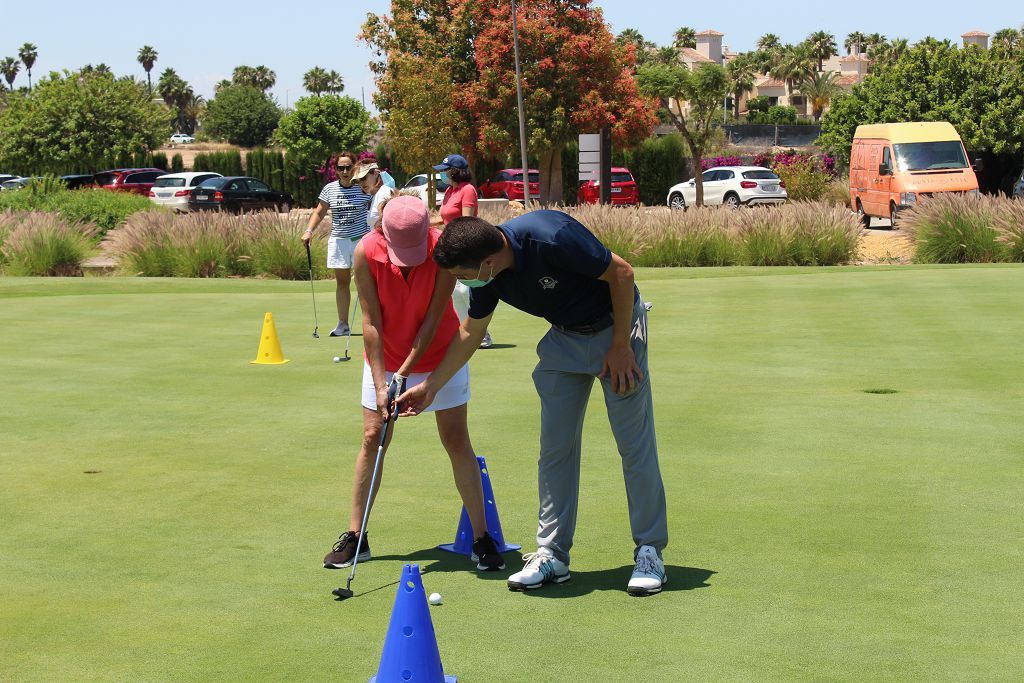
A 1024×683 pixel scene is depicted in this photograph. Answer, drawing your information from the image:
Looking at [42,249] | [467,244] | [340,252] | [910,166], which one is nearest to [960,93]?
[910,166]

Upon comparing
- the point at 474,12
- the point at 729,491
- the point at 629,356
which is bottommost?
the point at 729,491

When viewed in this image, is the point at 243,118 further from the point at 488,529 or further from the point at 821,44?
the point at 488,529

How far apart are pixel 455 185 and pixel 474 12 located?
32.8m

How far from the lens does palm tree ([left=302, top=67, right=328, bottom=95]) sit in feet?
495

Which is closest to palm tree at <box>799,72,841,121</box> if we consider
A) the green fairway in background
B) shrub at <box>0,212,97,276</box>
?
shrub at <box>0,212,97,276</box>

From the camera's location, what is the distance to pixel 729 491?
22.2 feet

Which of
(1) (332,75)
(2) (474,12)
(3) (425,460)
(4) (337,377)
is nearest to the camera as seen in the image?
(3) (425,460)

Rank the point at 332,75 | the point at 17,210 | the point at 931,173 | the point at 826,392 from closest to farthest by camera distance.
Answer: the point at 826,392
the point at 17,210
the point at 931,173
the point at 332,75

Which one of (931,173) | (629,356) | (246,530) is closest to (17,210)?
(931,173)

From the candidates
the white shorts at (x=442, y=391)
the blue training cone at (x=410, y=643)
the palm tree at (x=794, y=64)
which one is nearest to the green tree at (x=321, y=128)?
the white shorts at (x=442, y=391)

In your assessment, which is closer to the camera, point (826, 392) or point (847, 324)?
point (826, 392)

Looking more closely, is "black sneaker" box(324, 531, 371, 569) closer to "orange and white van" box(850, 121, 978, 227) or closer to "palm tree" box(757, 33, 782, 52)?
"orange and white van" box(850, 121, 978, 227)

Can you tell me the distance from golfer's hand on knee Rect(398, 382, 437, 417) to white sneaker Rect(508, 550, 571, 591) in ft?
2.55

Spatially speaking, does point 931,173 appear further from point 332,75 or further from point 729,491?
point 332,75
